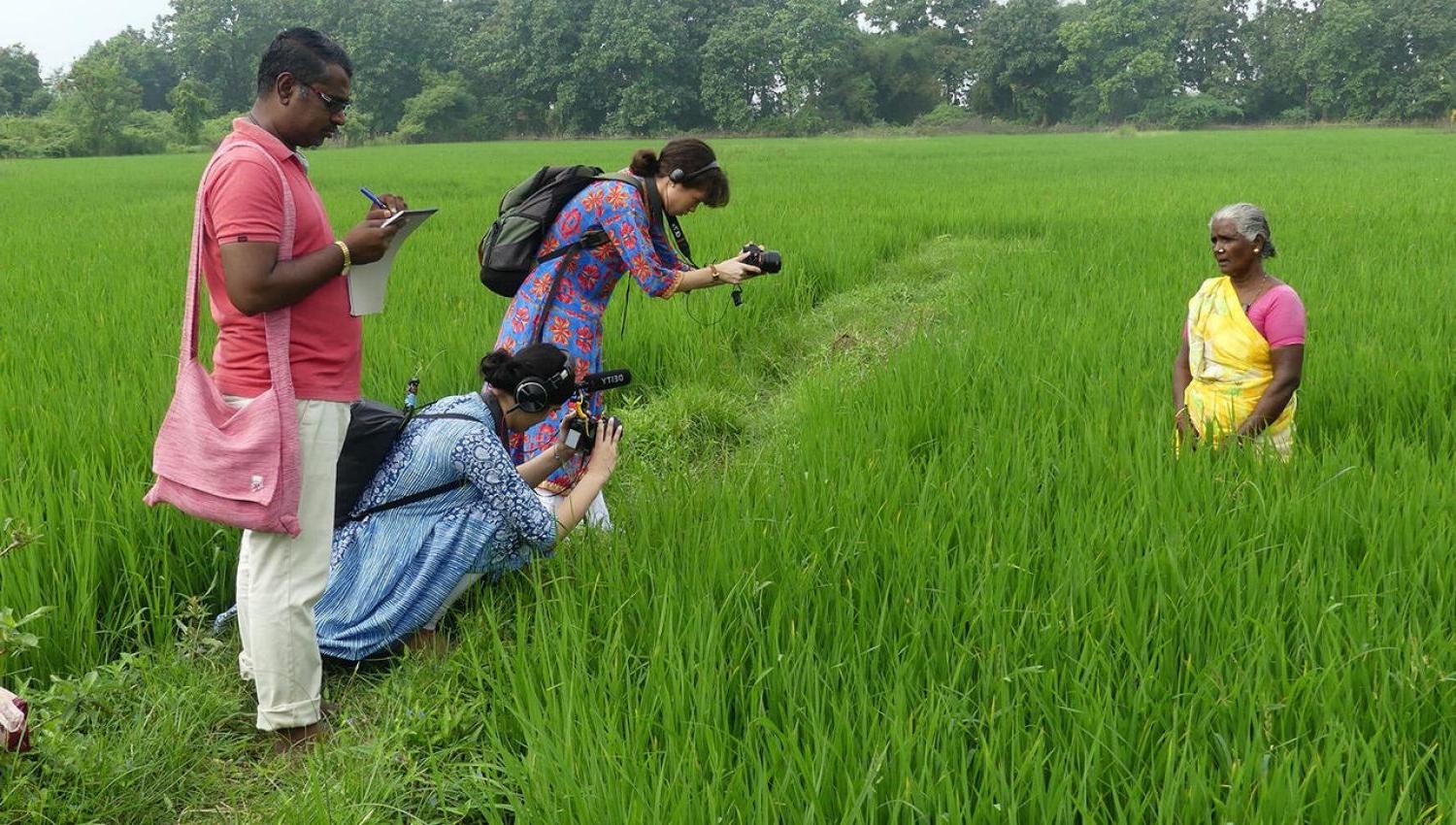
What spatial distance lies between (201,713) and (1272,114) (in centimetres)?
4800

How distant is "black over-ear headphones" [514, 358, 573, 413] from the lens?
7.20 feet

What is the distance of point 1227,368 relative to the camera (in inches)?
101

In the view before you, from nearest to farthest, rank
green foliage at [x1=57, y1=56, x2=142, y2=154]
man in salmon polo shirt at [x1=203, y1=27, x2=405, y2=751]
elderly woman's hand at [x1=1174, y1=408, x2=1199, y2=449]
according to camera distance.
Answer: man in salmon polo shirt at [x1=203, y1=27, x2=405, y2=751], elderly woman's hand at [x1=1174, y1=408, x2=1199, y2=449], green foliage at [x1=57, y1=56, x2=142, y2=154]

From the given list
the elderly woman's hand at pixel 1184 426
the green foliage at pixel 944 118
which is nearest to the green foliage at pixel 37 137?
the green foliage at pixel 944 118

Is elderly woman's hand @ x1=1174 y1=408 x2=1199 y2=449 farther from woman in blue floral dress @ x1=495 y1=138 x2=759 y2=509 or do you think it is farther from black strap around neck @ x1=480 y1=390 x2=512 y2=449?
black strap around neck @ x1=480 y1=390 x2=512 y2=449

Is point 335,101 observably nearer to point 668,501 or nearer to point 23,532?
point 23,532

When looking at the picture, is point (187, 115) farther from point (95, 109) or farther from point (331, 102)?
point (331, 102)

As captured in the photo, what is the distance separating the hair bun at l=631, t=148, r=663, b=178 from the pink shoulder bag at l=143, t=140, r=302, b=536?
3.81 feet

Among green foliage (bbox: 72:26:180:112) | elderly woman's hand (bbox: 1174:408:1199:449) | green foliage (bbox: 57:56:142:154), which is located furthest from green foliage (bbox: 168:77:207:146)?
elderly woman's hand (bbox: 1174:408:1199:449)

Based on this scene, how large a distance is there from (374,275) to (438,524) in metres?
0.59

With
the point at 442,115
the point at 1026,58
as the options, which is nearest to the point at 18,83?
the point at 442,115

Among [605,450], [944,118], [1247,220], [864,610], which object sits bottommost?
[864,610]

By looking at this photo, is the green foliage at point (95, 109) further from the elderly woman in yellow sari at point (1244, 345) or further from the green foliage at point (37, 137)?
the elderly woman in yellow sari at point (1244, 345)

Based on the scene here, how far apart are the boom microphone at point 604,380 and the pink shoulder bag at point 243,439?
0.86 m
